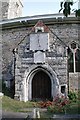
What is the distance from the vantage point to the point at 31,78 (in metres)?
16.2

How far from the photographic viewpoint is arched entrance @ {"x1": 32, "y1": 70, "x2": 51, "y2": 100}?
1645 cm

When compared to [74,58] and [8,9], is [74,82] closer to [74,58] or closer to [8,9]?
[74,58]

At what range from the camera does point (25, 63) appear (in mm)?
15852

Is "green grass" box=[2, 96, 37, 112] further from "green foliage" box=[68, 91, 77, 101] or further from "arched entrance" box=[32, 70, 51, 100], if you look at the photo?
"green foliage" box=[68, 91, 77, 101]

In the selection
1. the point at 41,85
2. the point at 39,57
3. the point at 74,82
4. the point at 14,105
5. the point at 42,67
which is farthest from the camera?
the point at 74,82

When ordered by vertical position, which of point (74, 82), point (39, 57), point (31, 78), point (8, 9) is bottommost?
point (74, 82)

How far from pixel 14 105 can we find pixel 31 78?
2.50 meters

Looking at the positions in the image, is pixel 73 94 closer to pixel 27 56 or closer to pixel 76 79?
pixel 76 79

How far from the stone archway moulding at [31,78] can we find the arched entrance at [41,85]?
1.41ft

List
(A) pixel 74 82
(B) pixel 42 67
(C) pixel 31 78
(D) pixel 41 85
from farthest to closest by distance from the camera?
(A) pixel 74 82 < (D) pixel 41 85 < (C) pixel 31 78 < (B) pixel 42 67

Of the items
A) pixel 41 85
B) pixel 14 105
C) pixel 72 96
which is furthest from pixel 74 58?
pixel 14 105

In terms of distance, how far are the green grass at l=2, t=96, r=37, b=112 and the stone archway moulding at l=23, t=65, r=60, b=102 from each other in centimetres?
79

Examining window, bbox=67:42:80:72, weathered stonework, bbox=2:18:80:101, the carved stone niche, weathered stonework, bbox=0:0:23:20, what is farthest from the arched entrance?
weathered stonework, bbox=0:0:23:20

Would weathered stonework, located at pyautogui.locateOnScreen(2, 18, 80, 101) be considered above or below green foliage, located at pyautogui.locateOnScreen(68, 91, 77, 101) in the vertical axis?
Answer: above
